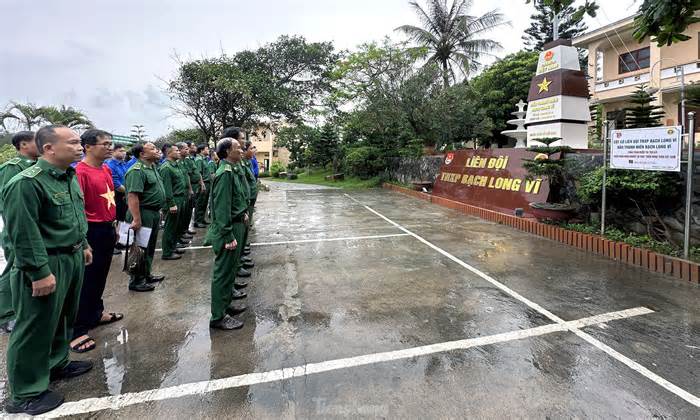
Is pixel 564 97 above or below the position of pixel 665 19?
above

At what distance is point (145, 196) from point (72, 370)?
1991 millimetres

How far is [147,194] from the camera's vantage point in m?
4.04

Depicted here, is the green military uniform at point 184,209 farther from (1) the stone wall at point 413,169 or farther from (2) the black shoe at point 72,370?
(1) the stone wall at point 413,169

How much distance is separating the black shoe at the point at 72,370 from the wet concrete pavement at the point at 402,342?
5cm

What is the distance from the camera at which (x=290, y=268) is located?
4.78 meters

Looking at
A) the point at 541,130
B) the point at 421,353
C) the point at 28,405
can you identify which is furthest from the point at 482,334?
the point at 541,130

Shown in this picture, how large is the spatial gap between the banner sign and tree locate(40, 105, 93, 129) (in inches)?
746

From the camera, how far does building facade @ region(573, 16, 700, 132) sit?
13.7 metres

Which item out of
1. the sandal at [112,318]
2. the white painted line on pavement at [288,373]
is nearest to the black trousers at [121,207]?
the sandal at [112,318]

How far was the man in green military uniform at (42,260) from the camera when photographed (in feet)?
6.60

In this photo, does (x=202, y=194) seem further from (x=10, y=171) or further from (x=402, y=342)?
(x=402, y=342)

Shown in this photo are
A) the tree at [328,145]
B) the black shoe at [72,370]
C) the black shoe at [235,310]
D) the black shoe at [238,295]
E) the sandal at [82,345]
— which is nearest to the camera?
the black shoe at [72,370]

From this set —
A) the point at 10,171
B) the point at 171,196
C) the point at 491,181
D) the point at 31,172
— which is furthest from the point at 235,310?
the point at 491,181

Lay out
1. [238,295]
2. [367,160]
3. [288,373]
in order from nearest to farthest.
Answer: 1. [288,373]
2. [238,295]
3. [367,160]
